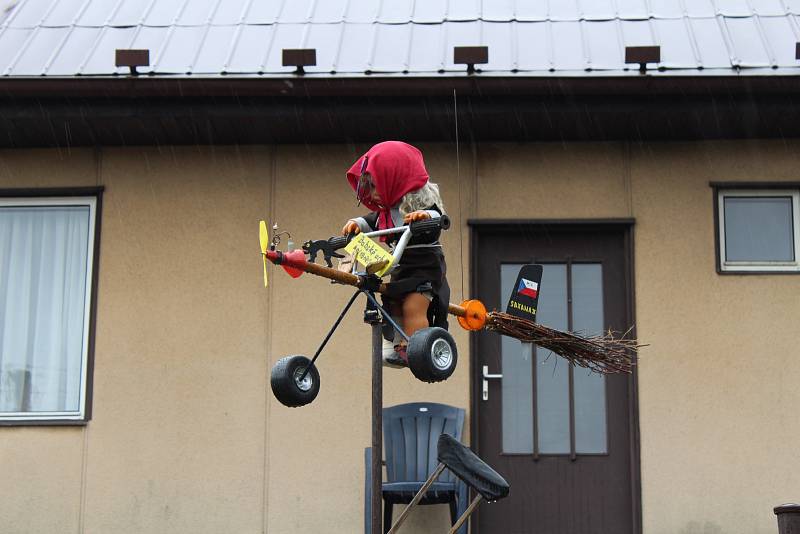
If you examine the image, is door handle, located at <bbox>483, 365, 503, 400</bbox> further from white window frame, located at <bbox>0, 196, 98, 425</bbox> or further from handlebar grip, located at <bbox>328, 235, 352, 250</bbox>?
handlebar grip, located at <bbox>328, 235, 352, 250</bbox>

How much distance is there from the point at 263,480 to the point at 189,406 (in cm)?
64

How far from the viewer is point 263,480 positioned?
7.18 m

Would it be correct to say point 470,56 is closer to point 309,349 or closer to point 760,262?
point 309,349

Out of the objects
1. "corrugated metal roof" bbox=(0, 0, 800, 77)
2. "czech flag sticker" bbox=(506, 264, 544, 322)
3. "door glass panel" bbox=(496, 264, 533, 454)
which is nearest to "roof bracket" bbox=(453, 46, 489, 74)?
"corrugated metal roof" bbox=(0, 0, 800, 77)

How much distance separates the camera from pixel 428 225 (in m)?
4.55

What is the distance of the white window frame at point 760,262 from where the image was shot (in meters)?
7.27

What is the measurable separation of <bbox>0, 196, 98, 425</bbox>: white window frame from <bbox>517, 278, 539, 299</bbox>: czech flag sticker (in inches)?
133

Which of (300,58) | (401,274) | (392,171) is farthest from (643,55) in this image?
(401,274)

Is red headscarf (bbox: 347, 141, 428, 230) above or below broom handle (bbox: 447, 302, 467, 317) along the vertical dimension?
above

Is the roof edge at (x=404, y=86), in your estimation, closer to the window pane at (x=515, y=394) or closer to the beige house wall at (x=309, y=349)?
the beige house wall at (x=309, y=349)

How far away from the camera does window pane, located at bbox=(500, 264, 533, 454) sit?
735 centimetres

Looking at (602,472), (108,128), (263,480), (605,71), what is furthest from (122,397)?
(605,71)

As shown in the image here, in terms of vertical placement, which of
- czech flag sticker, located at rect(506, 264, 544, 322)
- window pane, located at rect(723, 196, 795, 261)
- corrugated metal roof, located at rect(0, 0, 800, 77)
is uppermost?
corrugated metal roof, located at rect(0, 0, 800, 77)

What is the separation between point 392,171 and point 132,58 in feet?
9.52
